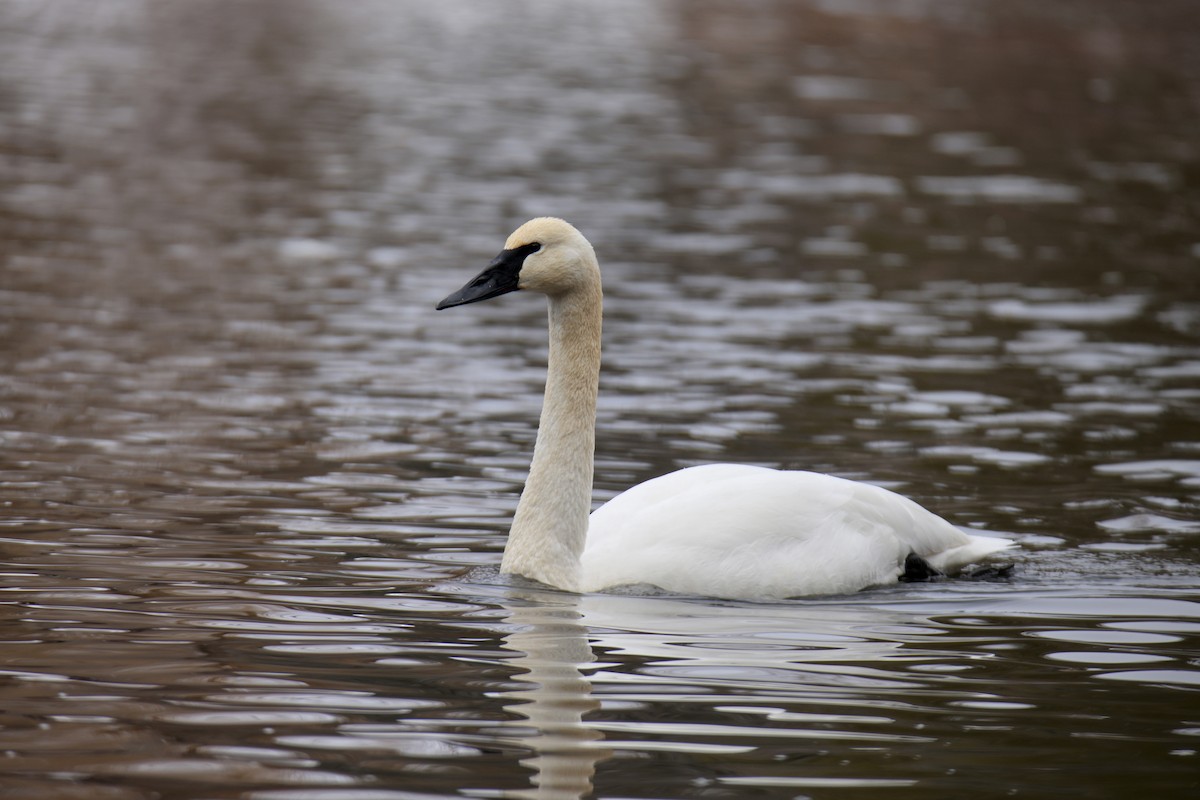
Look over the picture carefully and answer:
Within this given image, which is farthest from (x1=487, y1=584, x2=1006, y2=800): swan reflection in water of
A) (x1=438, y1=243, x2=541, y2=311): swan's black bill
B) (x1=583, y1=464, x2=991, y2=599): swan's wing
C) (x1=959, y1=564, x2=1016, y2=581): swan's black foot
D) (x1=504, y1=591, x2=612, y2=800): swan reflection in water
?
(x1=438, y1=243, x2=541, y2=311): swan's black bill

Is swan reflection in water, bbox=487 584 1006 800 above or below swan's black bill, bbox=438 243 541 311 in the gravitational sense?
below

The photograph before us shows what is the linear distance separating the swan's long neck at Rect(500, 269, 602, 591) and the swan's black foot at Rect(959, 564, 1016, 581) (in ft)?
5.94

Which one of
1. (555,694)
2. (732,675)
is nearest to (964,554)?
(732,675)

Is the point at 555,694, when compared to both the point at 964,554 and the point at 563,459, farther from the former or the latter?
the point at 964,554

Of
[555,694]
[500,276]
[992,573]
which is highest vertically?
[500,276]

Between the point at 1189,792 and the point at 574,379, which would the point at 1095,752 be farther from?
the point at 574,379

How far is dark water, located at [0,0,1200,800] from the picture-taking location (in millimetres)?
6121

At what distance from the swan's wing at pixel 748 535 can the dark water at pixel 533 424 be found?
0.14 meters

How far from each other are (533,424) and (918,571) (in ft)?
12.9

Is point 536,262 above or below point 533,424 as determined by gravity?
above

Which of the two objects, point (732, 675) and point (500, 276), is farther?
point (500, 276)

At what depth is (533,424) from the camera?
12062mm

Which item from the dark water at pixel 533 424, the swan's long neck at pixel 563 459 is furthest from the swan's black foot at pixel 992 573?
the swan's long neck at pixel 563 459

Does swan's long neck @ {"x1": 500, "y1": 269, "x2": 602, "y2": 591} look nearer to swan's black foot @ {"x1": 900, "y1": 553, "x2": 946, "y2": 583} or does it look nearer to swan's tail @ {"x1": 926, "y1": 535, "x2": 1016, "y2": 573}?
swan's black foot @ {"x1": 900, "y1": 553, "x2": 946, "y2": 583}
